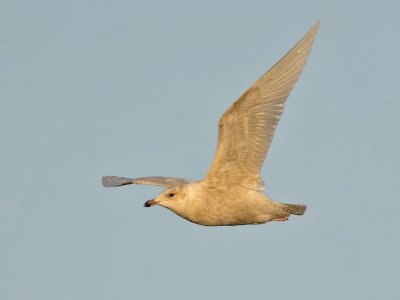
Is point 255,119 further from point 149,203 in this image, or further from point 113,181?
point 113,181

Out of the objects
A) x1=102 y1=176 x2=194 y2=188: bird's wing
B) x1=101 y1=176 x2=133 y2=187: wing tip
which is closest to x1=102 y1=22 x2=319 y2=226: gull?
x1=102 y1=176 x2=194 y2=188: bird's wing

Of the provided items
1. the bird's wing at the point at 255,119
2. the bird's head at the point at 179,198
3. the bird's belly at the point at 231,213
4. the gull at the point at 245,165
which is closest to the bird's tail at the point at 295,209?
the gull at the point at 245,165

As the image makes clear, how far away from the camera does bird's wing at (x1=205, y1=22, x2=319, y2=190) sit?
22.2 metres

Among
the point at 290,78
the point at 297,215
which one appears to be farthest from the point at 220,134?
the point at 297,215

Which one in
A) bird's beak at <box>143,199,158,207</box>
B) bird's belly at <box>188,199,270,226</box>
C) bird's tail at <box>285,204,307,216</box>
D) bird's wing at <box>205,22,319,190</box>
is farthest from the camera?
bird's tail at <box>285,204,307,216</box>

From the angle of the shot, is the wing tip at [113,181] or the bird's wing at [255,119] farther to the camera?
the wing tip at [113,181]

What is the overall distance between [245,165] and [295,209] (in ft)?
7.68

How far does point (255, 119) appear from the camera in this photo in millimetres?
22547

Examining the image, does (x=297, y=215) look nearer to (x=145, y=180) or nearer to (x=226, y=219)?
(x=226, y=219)

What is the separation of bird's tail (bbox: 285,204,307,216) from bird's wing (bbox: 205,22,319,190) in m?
1.85

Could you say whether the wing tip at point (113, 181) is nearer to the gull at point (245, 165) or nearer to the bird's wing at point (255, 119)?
the gull at point (245, 165)

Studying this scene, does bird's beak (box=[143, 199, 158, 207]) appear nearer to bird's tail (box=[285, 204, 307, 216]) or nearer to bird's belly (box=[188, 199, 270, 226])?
bird's belly (box=[188, 199, 270, 226])

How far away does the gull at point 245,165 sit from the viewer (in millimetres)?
22250

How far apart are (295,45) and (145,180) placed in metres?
7.26
